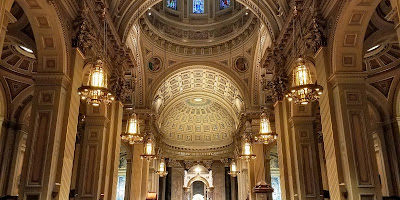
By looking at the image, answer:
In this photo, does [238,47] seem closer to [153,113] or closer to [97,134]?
[153,113]

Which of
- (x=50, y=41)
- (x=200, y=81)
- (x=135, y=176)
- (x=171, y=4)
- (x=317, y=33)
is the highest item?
(x=171, y=4)

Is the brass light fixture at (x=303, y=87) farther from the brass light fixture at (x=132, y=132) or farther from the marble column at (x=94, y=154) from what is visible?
the marble column at (x=94, y=154)

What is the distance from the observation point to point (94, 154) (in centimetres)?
1073

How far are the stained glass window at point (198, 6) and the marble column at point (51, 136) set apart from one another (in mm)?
14643

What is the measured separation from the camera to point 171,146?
29016 millimetres

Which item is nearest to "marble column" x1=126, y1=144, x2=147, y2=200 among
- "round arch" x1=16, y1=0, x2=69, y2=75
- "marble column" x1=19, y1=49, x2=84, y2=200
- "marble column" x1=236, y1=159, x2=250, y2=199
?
"marble column" x1=236, y1=159, x2=250, y2=199

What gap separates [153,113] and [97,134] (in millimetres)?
9688

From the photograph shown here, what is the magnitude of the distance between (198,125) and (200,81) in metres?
6.83

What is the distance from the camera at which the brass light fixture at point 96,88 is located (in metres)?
7.25

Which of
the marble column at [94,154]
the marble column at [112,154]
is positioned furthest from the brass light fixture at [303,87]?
the marble column at [112,154]

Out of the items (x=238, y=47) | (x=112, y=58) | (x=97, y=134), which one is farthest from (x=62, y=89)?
(x=238, y=47)

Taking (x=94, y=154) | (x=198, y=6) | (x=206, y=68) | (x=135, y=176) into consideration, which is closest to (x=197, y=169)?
(x=206, y=68)

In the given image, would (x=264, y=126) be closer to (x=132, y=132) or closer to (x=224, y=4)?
(x=132, y=132)

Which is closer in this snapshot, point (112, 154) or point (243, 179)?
point (112, 154)
